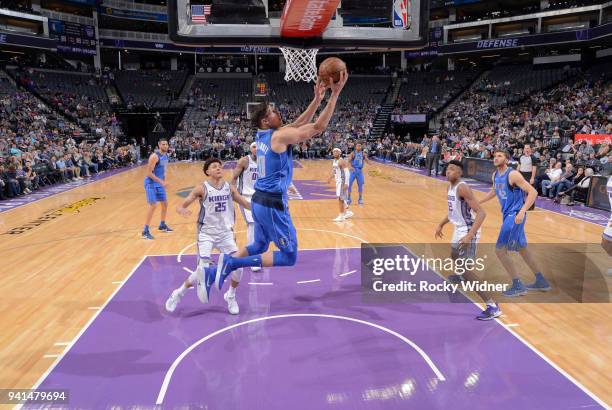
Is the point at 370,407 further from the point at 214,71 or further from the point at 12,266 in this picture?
the point at 214,71

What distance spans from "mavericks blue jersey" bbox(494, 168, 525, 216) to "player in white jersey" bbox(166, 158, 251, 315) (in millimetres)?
3143

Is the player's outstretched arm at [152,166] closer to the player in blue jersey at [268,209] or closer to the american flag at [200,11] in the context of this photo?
the american flag at [200,11]

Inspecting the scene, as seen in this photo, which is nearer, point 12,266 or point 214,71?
point 12,266

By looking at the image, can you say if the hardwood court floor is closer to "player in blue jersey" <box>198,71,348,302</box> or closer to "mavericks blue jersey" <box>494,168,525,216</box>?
"mavericks blue jersey" <box>494,168,525,216</box>

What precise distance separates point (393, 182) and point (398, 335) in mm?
14394

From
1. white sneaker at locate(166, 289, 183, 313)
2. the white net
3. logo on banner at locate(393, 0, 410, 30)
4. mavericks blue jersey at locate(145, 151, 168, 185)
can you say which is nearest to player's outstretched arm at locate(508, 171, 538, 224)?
white sneaker at locate(166, 289, 183, 313)

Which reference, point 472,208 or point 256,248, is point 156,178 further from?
point 472,208

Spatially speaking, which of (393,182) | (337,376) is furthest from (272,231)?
(393,182)

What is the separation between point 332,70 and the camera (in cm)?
427

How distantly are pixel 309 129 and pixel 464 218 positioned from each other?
89.0 inches

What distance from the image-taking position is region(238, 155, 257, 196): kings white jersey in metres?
7.08

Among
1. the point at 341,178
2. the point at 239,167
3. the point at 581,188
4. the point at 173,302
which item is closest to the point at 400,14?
the point at 341,178

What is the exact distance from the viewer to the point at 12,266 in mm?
7402

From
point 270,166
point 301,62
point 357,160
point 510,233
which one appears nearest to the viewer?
point 270,166
